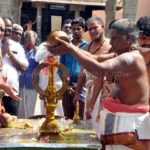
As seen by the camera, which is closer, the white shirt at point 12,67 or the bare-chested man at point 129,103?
the bare-chested man at point 129,103

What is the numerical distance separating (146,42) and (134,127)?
2.69 ft

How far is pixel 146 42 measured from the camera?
4.23 metres

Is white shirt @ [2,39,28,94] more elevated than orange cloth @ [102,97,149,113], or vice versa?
orange cloth @ [102,97,149,113]

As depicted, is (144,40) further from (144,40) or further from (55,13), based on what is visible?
(55,13)

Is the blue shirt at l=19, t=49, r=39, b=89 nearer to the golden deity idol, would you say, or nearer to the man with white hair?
the man with white hair

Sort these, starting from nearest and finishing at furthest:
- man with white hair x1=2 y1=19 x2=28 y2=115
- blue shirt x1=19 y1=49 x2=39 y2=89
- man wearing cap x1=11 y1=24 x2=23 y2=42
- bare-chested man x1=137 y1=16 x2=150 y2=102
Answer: bare-chested man x1=137 y1=16 x2=150 y2=102, man with white hair x1=2 y1=19 x2=28 y2=115, man wearing cap x1=11 y1=24 x2=23 y2=42, blue shirt x1=19 y1=49 x2=39 y2=89

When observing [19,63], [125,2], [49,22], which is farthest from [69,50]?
[49,22]

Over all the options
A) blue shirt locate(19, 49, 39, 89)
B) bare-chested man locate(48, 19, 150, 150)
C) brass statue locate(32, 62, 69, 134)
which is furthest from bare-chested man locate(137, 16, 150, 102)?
blue shirt locate(19, 49, 39, 89)

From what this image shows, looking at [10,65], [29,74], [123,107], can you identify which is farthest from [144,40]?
[29,74]

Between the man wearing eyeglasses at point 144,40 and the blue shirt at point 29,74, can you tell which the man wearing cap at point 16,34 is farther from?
the man wearing eyeglasses at point 144,40

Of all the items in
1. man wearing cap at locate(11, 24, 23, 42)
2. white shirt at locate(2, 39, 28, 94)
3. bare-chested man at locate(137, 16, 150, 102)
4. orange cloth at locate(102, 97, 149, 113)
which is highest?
bare-chested man at locate(137, 16, 150, 102)

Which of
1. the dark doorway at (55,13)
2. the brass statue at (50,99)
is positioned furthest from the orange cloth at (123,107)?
the dark doorway at (55,13)

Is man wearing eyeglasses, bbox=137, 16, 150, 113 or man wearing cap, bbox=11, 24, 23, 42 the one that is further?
man wearing cap, bbox=11, 24, 23, 42

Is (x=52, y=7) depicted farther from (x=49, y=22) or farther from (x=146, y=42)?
(x=146, y=42)
